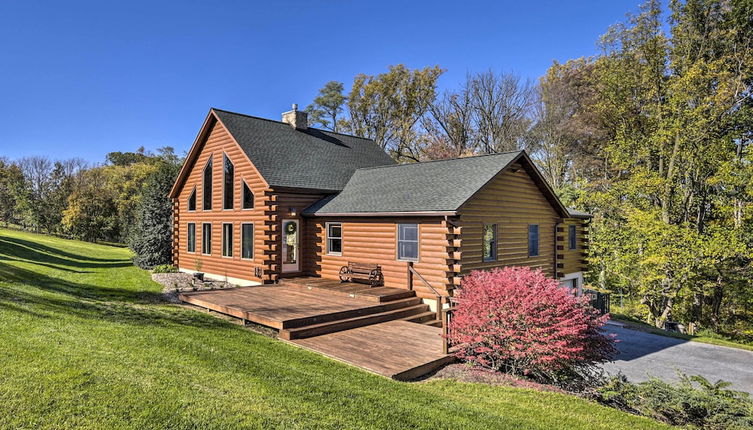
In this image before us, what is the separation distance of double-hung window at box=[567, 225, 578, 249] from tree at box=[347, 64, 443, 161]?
68.1ft

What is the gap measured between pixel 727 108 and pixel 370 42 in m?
23.7

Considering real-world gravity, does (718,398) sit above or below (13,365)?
below

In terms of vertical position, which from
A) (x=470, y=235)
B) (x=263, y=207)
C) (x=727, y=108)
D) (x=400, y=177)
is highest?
(x=727, y=108)

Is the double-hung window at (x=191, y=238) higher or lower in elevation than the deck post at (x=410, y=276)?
higher

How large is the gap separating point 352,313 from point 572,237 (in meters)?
12.9

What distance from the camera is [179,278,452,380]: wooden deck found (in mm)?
8094

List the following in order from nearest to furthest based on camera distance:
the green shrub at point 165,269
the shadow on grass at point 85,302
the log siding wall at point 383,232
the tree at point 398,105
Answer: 1. the shadow on grass at point 85,302
2. the log siding wall at point 383,232
3. the green shrub at point 165,269
4. the tree at point 398,105

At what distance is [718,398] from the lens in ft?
21.8

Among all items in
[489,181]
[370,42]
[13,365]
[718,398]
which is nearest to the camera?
[13,365]

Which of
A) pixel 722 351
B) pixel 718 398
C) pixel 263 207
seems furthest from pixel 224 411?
pixel 722 351

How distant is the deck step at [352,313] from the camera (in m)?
9.56

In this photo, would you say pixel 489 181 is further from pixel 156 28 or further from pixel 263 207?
pixel 156 28

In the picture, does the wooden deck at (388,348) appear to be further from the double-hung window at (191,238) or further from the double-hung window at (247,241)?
the double-hung window at (191,238)

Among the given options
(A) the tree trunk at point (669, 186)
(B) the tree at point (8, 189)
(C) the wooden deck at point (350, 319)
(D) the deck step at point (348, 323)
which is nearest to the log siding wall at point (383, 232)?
(D) the deck step at point (348, 323)
